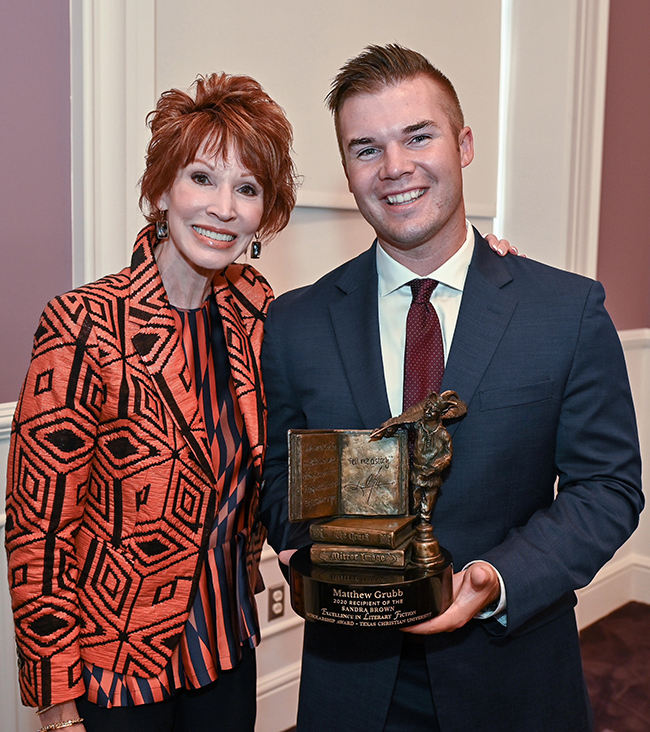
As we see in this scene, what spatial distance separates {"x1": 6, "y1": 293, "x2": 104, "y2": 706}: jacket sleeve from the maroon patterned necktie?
56cm

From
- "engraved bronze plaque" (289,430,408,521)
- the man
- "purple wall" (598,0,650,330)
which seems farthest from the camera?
"purple wall" (598,0,650,330)

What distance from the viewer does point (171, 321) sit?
1.50 meters

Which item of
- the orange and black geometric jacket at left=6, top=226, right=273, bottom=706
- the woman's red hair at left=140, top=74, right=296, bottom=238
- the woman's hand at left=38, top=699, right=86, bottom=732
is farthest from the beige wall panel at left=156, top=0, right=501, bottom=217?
the woman's hand at left=38, top=699, right=86, bottom=732

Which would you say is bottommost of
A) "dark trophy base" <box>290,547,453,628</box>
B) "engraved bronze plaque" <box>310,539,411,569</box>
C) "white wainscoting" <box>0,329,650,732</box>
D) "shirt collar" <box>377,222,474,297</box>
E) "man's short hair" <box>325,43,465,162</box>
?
"white wainscoting" <box>0,329,650,732</box>

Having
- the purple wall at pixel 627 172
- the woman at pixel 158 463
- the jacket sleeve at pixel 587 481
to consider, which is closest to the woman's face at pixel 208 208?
the woman at pixel 158 463

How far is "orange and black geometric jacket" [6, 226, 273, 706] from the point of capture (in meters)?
1.38

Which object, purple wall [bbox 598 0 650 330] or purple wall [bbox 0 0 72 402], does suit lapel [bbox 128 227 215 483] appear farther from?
purple wall [bbox 598 0 650 330]

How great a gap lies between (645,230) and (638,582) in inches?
70.4

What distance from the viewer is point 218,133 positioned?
151 centimetres

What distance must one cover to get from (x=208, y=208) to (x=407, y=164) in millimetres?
396

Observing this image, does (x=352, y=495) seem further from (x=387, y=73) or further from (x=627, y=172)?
(x=627, y=172)

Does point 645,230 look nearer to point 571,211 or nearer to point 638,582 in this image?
point 571,211

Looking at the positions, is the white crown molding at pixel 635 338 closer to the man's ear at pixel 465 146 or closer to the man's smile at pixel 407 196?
the man's ear at pixel 465 146

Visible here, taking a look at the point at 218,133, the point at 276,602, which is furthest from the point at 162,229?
the point at 276,602
